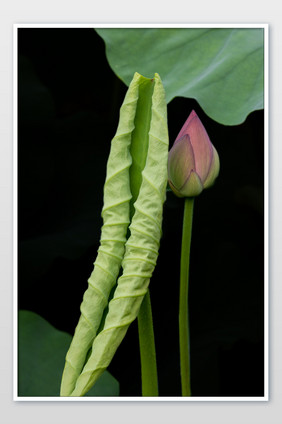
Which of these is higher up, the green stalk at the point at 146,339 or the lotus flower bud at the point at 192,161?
the lotus flower bud at the point at 192,161

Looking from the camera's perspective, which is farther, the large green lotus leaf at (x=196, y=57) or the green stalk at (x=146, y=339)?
the large green lotus leaf at (x=196, y=57)

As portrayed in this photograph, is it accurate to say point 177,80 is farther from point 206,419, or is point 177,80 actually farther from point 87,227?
point 206,419

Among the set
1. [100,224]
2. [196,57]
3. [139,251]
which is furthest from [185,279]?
[196,57]

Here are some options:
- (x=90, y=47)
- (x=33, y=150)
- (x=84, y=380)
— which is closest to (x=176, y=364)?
(x=84, y=380)

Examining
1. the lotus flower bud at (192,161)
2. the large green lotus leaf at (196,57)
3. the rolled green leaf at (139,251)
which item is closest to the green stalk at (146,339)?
the rolled green leaf at (139,251)

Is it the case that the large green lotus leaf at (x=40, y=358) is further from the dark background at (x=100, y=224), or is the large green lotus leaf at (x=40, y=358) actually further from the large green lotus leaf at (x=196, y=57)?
the large green lotus leaf at (x=196, y=57)

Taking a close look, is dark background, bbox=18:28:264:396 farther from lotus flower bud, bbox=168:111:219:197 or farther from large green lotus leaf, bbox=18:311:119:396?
lotus flower bud, bbox=168:111:219:197

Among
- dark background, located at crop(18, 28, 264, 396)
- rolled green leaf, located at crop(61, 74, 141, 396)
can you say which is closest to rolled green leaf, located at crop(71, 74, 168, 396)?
rolled green leaf, located at crop(61, 74, 141, 396)
